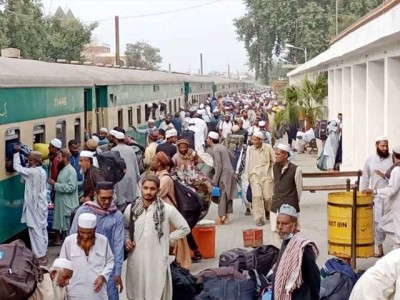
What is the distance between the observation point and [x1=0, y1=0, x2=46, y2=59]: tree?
38875mm

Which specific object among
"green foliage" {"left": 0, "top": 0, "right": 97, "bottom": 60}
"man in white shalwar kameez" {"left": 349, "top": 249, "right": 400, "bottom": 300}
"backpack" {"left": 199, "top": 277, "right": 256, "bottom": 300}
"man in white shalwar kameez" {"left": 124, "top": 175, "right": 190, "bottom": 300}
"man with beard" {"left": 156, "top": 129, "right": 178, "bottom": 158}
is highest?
"green foliage" {"left": 0, "top": 0, "right": 97, "bottom": 60}

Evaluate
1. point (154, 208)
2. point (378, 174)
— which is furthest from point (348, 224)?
point (154, 208)

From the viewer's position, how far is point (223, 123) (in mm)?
21938

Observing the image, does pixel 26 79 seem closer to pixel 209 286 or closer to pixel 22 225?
pixel 22 225

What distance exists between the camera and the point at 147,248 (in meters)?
6.72

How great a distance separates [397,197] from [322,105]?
1907 cm

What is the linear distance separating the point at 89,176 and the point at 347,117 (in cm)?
1284

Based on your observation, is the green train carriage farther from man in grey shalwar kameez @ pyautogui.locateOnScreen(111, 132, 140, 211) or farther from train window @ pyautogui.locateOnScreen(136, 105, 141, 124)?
train window @ pyautogui.locateOnScreen(136, 105, 141, 124)

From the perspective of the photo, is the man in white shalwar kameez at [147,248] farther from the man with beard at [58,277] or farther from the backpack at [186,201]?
the backpack at [186,201]

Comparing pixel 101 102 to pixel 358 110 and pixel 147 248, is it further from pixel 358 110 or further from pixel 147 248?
pixel 147 248

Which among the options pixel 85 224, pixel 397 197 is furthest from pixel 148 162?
pixel 85 224

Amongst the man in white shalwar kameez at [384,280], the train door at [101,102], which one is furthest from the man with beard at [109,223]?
the train door at [101,102]

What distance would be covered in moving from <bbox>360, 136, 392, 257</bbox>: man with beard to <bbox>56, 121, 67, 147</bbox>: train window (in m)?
4.78

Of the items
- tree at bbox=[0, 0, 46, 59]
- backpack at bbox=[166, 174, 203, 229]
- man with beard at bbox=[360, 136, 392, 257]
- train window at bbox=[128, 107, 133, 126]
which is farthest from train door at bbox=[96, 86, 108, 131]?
tree at bbox=[0, 0, 46, 59]
